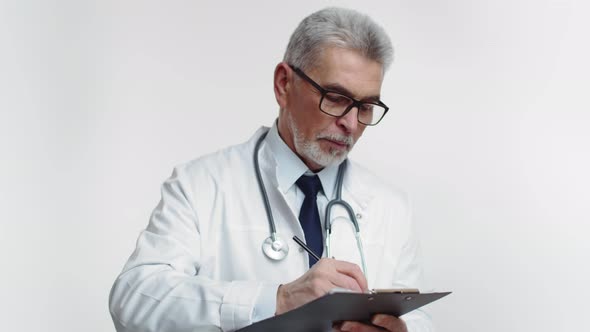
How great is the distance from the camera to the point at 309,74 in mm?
2312

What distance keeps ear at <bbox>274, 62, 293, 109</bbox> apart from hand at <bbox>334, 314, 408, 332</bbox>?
712 millimetres

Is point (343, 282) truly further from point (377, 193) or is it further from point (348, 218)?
point (377, 193)

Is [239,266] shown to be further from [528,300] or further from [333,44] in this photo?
[528,300]

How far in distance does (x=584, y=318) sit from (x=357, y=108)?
3.87ft

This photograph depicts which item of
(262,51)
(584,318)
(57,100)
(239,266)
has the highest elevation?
(262,51)

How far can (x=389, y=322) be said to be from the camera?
6.39 feet

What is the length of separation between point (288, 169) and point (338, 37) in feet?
1.22

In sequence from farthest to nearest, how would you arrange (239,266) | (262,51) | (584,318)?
1. (262,51)
2. (584,318)
3. (239,266)

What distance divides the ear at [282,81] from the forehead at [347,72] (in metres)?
0.10

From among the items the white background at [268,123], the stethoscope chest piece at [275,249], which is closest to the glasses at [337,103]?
the stethoscope chest piece at [275,249]

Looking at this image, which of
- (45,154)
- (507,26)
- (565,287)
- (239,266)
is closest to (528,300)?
(565,287)

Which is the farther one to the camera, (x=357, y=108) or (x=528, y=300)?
(x=528, y=300)

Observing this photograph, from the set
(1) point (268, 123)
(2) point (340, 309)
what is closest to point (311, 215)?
(2) point (340, 309)

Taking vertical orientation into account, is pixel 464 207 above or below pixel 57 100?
below
